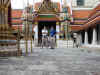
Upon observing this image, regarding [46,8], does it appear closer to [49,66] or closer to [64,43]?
[64,43]

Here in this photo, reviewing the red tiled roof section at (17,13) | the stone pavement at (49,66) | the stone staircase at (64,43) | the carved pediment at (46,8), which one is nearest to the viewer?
the stone pavement at (49,66)

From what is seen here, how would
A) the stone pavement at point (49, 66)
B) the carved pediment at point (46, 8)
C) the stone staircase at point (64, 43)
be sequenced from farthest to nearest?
the carved pediment at point (46, 8), the stone staircase at point (64, 43), the stone pavement at point (49, 66)

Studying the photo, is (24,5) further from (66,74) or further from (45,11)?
(66,74)

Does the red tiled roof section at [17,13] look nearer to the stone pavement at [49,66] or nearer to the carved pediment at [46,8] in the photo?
the carved pediment at [46,8]

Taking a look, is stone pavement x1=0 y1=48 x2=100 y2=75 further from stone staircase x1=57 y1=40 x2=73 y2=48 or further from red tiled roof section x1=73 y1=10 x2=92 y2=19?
red tiled roof section x1=73 y1=10 x2=92 y2=19

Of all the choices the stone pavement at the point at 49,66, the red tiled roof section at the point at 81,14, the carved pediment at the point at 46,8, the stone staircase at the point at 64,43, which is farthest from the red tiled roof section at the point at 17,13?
the stone pavement at the point at 49,66

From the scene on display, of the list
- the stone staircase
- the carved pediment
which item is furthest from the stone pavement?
the carved pediment

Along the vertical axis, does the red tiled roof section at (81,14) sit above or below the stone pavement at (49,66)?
Result: above

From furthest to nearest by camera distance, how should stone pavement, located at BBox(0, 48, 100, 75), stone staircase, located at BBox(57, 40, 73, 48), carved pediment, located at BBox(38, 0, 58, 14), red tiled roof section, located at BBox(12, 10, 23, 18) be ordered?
red tiled roof section, located at BBox(12, 10, 23, 18) → carved pediment, located at BBox(38, 0, 58, 14) → stone staircase, located at BBox(57, 40, 73, 48) → stone pavement, located at BBox(0, 48, 100, 75)

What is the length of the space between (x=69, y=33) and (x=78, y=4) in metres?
5.64

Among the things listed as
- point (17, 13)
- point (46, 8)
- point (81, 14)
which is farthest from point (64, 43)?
point (17, 13)

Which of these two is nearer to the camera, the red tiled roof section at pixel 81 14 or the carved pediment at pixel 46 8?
the carved pediment at pixel 46 8

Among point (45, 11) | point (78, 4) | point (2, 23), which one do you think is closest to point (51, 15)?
point (45, 11)

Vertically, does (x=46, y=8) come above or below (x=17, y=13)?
above
